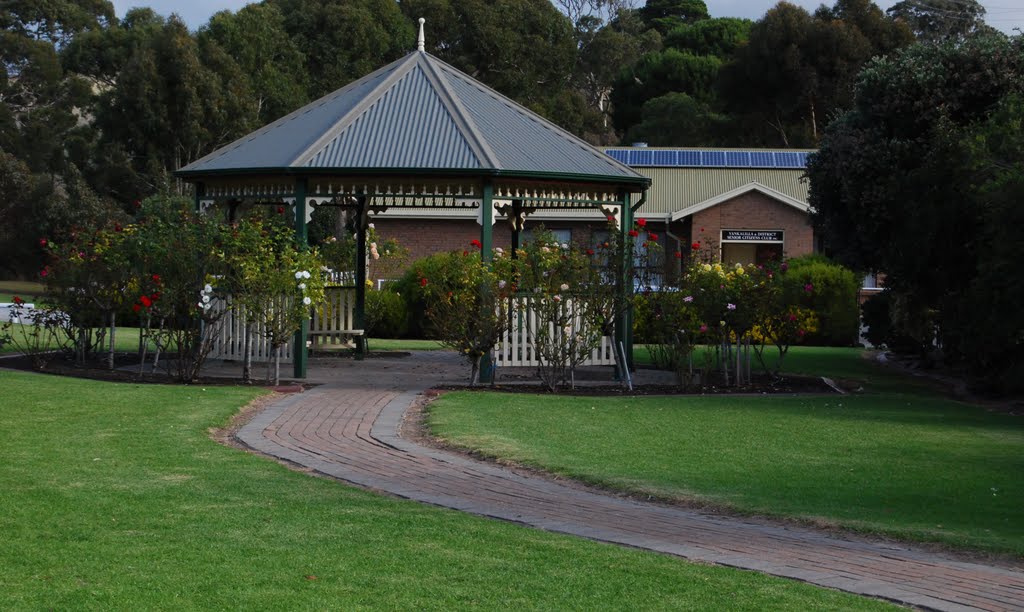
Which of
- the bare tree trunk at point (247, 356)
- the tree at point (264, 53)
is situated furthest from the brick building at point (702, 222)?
the bare tree trunk at point (247, 356)

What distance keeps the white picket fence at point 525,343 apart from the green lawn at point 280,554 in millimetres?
7216

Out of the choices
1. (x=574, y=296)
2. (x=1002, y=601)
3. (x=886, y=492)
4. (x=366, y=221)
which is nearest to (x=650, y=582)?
(x=1002, y=601)

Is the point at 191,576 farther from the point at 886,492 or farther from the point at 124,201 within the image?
the point at 124,201

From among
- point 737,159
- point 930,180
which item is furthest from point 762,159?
point 930,180

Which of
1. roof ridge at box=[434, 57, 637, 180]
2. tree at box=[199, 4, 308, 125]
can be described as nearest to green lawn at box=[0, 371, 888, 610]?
roof ridge at box=[434, 57, 637, 180]

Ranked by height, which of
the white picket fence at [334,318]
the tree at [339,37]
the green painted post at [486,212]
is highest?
the tree at [339,37]

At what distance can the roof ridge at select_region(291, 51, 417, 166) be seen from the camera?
17031 millimetres

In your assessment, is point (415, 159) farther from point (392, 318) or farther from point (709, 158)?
→ point (709, 158)

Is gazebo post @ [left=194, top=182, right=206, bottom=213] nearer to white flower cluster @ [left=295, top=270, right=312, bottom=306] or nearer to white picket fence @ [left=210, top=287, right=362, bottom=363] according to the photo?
white picket fence @ [left=210, top=287, right=362, bottom=363]

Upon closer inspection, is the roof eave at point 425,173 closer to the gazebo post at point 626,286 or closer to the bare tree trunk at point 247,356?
the gazebo post at point 626,286

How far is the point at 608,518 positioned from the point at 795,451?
12.1 ft

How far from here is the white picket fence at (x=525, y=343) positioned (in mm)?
16636

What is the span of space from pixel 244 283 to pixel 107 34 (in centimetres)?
4304

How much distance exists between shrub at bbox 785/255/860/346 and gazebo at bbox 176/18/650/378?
37.7 ft
